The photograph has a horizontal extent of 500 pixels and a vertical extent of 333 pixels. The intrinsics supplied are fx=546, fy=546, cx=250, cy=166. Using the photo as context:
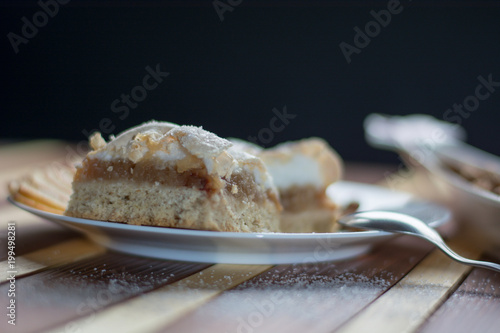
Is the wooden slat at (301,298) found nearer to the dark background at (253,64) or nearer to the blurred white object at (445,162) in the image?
the blurred white object at (445,162)

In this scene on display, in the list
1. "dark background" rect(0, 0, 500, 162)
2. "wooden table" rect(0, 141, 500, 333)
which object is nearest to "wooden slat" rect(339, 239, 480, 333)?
"wooden table" rect(0, 141, 500, 333)

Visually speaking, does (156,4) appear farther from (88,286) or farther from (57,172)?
(88,286)

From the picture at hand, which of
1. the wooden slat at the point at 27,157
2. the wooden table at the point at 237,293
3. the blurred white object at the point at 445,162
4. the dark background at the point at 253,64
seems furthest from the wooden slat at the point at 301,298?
the dark background at the point at 253,64

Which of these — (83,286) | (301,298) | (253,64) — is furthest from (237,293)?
(253,64)

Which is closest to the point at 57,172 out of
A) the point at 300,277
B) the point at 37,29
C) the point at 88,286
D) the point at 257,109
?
the point at 88,286

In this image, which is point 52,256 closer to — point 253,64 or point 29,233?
point 29,233
